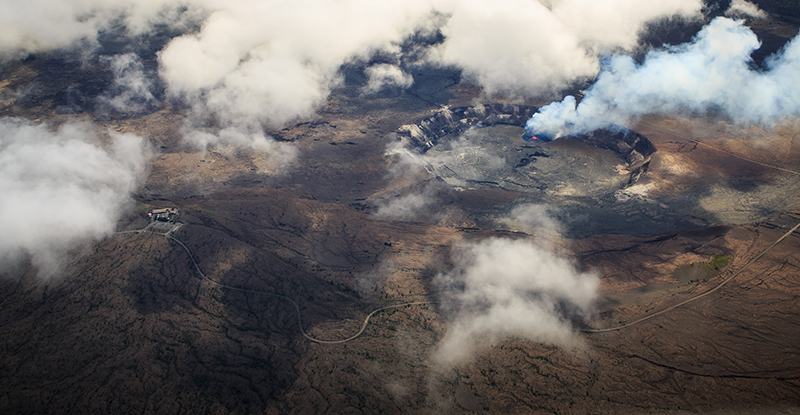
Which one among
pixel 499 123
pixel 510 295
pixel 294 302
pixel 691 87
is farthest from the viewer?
pixel 499 123

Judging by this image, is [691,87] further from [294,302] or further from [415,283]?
[294,302]

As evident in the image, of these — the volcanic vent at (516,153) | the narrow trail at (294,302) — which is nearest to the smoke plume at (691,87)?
the volcanic vent at (516,153)

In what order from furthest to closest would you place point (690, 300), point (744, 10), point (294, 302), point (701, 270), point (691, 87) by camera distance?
point (744, 10)
point (691, 87)
point (701, 270)
point (690, 300)
point (294, 302)

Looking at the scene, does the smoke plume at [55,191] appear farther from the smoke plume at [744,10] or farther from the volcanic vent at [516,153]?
the smoke plume at [744,10]

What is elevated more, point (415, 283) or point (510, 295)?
point (510, 295)

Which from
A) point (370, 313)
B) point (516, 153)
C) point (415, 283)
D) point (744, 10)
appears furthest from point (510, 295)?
point (744, 10)
